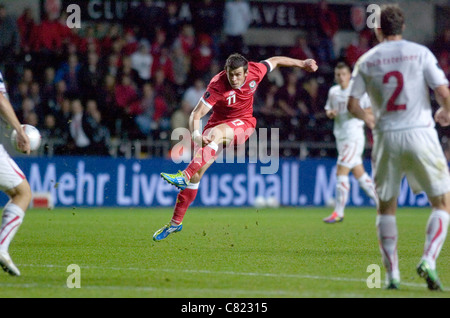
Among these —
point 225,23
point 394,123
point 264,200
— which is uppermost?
point 225,23

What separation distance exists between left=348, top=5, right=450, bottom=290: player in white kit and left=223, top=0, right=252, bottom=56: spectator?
14.0m

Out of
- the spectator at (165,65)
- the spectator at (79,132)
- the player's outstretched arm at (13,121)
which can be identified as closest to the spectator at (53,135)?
the spectator at (79,132)

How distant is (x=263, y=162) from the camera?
1809cm

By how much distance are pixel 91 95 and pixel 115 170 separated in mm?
1767

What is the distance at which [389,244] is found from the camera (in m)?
6.41

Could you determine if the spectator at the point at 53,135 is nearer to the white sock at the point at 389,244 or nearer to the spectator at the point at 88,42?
the spectator at the point at 88,42

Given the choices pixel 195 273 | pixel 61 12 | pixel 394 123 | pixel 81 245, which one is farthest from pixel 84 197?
pixel 394 123

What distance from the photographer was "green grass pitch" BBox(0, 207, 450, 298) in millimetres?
6211

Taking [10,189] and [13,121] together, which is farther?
[10,189]

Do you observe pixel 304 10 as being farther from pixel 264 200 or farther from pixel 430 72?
pixel 430 72

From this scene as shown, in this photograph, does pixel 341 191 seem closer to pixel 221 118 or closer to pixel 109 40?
pixel 221 118

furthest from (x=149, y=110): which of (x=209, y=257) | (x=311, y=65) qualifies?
(x=209, y=257)

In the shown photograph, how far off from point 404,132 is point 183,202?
457 centimetres
